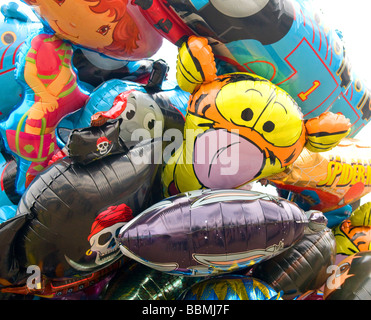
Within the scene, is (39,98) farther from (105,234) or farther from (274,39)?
(274,39)

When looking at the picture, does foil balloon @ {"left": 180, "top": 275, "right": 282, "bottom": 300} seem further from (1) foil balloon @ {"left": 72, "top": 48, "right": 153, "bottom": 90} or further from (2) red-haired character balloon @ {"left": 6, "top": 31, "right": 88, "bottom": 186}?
(1) foil balloon @ {"left": 72, "top": 48, "right": 153, "bottom": 90}

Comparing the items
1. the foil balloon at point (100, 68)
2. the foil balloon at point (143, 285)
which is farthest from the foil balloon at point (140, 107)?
the foil balloon at point (143, 285)

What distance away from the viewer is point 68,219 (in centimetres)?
75

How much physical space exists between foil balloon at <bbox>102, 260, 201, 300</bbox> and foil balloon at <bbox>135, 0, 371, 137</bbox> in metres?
0.62

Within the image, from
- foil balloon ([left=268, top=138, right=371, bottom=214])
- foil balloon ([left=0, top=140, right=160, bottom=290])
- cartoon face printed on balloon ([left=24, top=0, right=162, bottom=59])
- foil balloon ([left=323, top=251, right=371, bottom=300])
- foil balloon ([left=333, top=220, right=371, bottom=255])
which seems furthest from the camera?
foil balloon ([left=333, top=220, right=371, bottom=255])

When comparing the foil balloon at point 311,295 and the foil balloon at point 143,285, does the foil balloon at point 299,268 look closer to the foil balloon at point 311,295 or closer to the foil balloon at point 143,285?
the foil balloon at point 311,295

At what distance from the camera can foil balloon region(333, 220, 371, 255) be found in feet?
3.95

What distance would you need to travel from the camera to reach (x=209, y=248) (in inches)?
29.5

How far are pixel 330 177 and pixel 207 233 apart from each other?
0.58m

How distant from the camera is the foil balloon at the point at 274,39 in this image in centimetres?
82

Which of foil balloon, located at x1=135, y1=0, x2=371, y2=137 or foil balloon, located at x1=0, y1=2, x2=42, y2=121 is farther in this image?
foil balloon, located at x1=0, y1=2, x2=42, y2=121

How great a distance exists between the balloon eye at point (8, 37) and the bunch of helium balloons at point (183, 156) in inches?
2.2

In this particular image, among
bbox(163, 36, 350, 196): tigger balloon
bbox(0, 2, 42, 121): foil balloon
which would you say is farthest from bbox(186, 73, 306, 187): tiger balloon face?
bbox(0, 2, 42, 121): foil balloon
